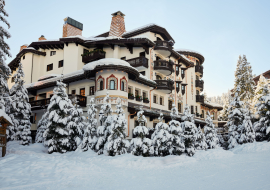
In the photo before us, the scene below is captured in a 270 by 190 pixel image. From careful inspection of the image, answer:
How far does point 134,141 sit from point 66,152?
665cm

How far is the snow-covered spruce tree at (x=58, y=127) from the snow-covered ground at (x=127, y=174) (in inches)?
87.5

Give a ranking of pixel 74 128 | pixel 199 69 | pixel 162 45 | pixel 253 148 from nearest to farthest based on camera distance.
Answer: pixel 74 128
pixel 253 148
pixel 162 45
pixel 199 69

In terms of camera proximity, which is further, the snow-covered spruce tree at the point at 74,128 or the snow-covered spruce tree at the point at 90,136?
the snow-covered spruce tree at the point at 74,128

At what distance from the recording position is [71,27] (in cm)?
3969

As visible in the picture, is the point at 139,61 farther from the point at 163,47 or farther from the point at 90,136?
the point at 90,136

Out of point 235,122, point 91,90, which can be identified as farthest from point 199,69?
point 91,90

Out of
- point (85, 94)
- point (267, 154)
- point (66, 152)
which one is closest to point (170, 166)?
point (66, 152)

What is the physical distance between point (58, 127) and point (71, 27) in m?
23.5

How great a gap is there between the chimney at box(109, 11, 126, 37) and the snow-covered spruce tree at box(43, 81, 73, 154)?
57.6 ft

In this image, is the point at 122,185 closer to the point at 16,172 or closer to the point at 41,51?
the point at 16,172

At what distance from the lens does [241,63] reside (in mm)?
49594

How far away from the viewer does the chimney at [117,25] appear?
3650cm

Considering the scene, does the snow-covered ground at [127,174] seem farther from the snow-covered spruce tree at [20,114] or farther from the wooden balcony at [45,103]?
the snow-covered spruce tree at [20,114]

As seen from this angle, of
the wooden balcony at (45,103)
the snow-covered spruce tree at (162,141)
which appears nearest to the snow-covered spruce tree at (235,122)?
the snow-covered spruce tree at (162,141)
